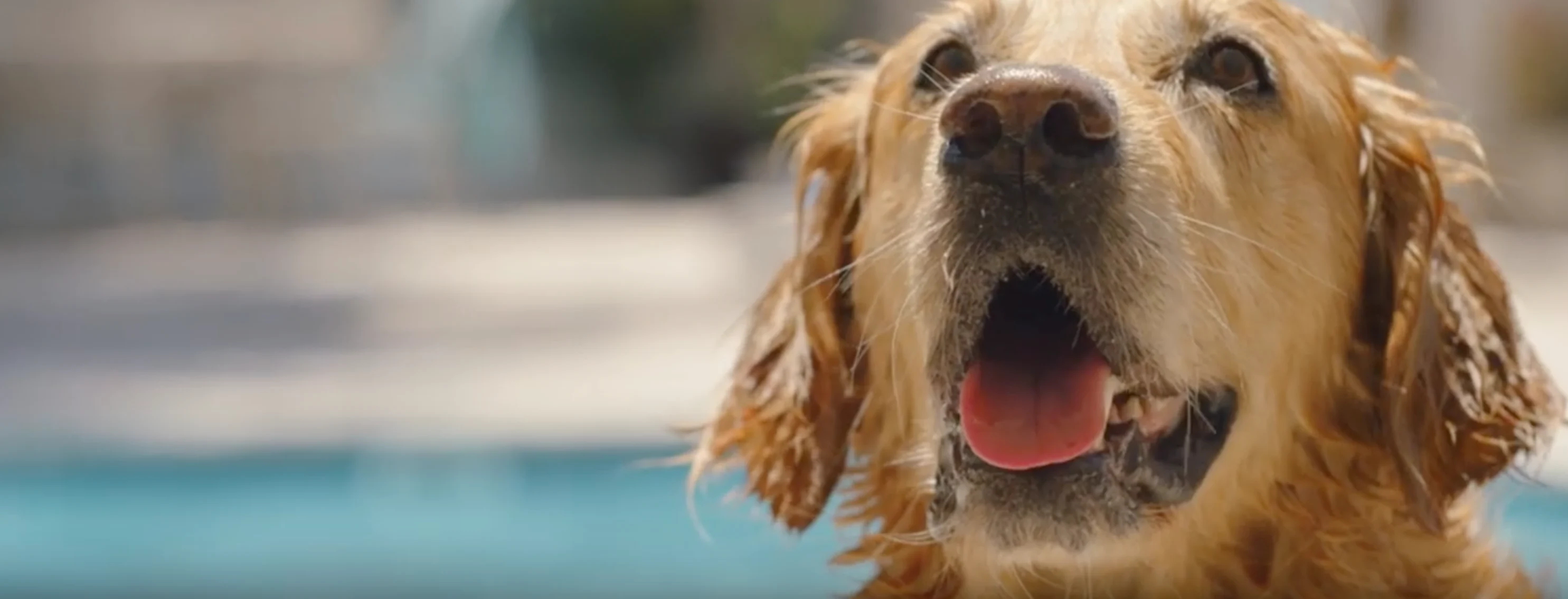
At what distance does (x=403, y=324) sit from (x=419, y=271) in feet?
2.38

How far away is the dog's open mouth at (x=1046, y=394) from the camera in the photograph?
1.47 m

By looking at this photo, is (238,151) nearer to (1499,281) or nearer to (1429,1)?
(1429,1)

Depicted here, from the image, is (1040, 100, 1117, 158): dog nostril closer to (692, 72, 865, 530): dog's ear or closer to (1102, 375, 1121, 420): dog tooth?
(1102, 375, 1121, 420): dog tooth

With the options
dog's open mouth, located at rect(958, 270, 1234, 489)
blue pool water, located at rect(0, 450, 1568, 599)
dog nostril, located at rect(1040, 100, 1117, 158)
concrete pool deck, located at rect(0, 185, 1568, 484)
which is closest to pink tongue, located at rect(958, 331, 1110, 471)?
dog's open mouth, located at rect(958, 270, 1234, 489)

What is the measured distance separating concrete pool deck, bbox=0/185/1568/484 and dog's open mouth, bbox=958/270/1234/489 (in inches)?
50.5

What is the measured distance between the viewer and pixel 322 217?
6.50 metres

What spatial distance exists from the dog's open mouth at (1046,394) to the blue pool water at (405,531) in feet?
1.83

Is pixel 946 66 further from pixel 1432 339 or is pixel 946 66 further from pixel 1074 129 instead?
pixel 1432 339

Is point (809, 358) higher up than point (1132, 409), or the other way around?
point (809, 358)

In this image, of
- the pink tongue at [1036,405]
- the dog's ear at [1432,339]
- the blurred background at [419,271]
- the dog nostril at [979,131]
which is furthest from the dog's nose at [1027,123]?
the blurred background at [419,271]

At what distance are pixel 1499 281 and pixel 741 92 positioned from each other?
4.18 metres

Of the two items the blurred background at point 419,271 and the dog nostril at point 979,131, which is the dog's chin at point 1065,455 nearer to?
the dog nostril at point 979,131

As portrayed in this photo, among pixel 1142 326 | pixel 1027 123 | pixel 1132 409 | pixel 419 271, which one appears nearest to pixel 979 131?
pixel 1027 123

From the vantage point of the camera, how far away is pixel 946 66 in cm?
178
